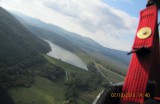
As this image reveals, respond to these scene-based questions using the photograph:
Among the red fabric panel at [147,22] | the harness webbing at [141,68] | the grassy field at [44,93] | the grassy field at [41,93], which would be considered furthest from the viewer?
the grassy field at [44,93]

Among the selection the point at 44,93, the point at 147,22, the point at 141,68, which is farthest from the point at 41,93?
the point at 141,68

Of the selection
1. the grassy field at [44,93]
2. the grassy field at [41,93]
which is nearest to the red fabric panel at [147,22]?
the grassy field at [44,93]

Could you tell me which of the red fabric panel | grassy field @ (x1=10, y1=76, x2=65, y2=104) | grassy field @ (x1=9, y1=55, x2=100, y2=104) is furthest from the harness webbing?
grassy field @ (x1=10, y1=76, x2=65, y2=104)

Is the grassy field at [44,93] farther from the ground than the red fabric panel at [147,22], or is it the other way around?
the red fabric panel at [147,22]

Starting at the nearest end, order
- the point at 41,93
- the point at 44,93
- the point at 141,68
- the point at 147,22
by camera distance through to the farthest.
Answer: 1. the point at 141,68
2. the point at 147,22
3. the point at 41,93
4. the point at 44,93

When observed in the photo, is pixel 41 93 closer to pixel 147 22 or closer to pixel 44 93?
pixel 44 93

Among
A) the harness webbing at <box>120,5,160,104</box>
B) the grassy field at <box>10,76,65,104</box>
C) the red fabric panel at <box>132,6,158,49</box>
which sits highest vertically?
the red fabric panel at <box>132,6,158,49</box>

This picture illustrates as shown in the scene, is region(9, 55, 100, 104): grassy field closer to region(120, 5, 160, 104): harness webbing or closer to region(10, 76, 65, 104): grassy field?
region(10, 76, 65, 104): grassy field

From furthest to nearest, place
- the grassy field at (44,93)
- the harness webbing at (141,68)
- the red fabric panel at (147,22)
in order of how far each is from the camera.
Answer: the grassy field at (44,93), the red fabric panel at (147,22), the harness webbing at (141,68)

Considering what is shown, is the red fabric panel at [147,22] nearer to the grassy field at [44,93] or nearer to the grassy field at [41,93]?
the grassy field at [44,93]
